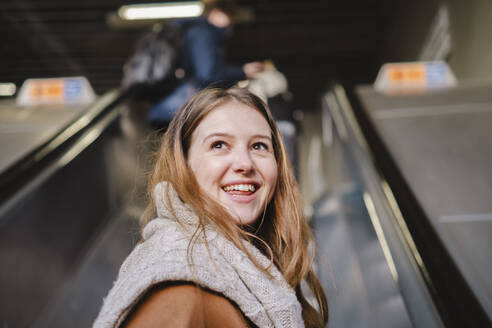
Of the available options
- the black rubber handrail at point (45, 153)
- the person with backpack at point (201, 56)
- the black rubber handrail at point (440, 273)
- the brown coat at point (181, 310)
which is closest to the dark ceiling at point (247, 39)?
the person with backpack at point (201, 56)

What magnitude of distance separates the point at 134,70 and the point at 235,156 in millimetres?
2629

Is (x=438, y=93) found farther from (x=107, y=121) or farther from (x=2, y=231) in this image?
(x=2, y=231)

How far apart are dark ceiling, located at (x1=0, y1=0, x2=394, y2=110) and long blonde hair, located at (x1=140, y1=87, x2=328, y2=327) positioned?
7959 millimetres

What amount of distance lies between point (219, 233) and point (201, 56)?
2507mm

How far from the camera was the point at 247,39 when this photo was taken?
10453mm

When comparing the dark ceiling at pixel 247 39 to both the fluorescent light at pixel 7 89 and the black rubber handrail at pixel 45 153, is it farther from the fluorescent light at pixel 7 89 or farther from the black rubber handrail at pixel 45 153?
the black rubber handrail at pixel 45 153

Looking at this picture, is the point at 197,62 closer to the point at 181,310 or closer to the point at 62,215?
the point at 62,215

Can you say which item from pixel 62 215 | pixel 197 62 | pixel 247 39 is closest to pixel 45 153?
pixel 62 215

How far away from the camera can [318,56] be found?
11.1 metres

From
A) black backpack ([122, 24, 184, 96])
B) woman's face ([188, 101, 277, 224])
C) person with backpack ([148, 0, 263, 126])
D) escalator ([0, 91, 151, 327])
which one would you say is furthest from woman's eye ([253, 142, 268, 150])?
black backpack ([122, 24, 184, 96])

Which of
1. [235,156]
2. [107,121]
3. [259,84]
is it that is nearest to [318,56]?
[259,84]

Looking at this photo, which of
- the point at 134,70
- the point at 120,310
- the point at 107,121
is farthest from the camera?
the point at 107,121

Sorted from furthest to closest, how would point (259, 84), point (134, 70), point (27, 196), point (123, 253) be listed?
1. point (259, 84)
2. point (134, 70)
3. point (123, 253)
4. point (27, 196)

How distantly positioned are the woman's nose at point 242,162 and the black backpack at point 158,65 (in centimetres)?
245
